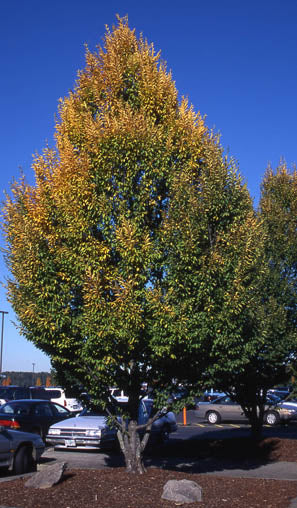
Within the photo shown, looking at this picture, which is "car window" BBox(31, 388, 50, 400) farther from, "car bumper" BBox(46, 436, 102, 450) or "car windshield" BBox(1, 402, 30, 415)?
"car bumper" BBox(46, 436, 102, 450)

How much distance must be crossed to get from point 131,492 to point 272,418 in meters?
21.5

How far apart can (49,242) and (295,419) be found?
919 inches

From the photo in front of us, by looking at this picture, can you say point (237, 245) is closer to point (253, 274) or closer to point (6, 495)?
point (253, 274)

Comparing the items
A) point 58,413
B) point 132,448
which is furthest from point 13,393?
point 132,448

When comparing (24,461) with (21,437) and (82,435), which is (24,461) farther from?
(82,435)

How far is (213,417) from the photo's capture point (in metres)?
29.3

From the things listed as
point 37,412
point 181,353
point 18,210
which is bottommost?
point 37,412

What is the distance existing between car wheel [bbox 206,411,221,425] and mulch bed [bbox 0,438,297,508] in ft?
61.9

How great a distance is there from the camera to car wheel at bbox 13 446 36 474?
11.8 meters

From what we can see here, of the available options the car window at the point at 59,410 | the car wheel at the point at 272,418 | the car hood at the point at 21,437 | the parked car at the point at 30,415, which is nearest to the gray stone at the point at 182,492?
the car hood at the point at 21,437

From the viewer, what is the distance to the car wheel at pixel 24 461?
1177 centimetres

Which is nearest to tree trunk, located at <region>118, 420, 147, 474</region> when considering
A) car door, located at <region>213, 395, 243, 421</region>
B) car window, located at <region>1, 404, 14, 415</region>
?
car window, located at <region>1, 404, 14, 415</region>

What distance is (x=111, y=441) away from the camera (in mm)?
16125

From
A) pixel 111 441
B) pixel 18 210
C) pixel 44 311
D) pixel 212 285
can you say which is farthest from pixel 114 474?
pixel 111 441
